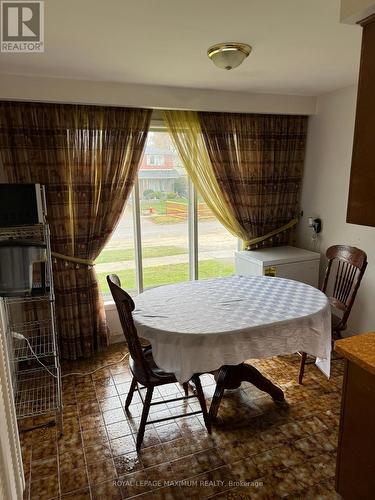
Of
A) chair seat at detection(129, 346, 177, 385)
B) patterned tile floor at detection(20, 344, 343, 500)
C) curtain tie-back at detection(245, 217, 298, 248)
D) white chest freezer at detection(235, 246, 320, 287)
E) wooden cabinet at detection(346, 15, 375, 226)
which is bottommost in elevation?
patterned tile floor at detection(20, 344, 343, 500)

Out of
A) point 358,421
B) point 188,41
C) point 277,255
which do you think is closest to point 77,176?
point 188,41

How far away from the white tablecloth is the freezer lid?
0.80 meters

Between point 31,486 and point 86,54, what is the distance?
8.17ft

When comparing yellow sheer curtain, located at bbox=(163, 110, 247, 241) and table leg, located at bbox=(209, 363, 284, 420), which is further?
yellow sheer curtain, located at bbox=(163, 110, 247, 241)

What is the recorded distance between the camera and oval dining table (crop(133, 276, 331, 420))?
195 centimetres

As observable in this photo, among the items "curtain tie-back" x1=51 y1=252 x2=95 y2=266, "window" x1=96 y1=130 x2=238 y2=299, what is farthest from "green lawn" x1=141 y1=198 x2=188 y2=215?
"curtain tie-back" x1=51 y1=252 x2=95 y2=266

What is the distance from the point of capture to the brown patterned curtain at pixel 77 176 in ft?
9.23

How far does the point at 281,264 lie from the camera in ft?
11.1

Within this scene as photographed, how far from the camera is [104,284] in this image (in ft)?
11.8

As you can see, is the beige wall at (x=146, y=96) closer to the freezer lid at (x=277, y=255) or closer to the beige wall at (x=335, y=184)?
the beige wall at (x=335, y=184)

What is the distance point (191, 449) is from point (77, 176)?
2.26m

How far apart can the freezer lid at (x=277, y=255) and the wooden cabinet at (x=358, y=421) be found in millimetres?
1710

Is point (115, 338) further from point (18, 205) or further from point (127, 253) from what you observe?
point (18, 205)

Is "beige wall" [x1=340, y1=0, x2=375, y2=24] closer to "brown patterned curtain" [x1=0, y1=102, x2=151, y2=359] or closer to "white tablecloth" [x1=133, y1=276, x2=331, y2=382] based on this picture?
"white tablecloth" [x1=133, y1=276, x2=331, y2=382]
